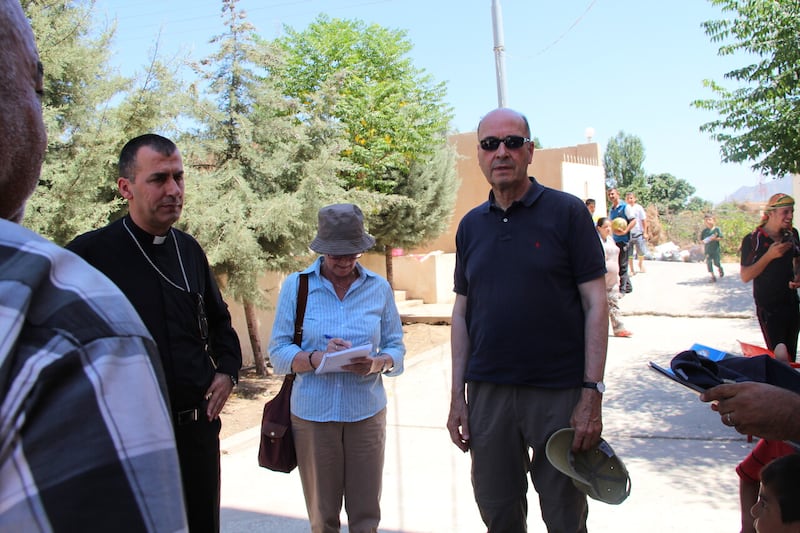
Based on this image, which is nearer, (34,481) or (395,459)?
(34,481)

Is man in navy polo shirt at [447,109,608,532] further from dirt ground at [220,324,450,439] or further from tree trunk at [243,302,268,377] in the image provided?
tree trunk at [243,302,268,377]

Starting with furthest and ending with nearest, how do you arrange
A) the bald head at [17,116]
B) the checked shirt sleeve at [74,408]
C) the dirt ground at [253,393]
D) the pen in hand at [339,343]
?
the dirt ground at [253,393]
the pen in hand at [339,343]
the bald head at [17,116]
the checked shirt sleeve at [74,408]

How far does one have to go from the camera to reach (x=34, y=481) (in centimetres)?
64

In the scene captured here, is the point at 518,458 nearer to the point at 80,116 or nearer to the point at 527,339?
the point at 527,339

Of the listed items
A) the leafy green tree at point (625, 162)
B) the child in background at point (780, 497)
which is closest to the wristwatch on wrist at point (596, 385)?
the child in background at point (780, 497)

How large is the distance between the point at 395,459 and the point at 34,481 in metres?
5.11

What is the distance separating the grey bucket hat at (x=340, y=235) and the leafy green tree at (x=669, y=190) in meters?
45.7

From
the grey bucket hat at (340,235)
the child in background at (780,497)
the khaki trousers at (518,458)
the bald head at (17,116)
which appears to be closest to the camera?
the bald head at (17,116)

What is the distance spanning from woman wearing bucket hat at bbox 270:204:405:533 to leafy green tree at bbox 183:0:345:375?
443 cm

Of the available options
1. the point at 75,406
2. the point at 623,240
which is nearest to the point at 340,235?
the point at 75,406

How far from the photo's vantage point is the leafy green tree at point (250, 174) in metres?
7.91

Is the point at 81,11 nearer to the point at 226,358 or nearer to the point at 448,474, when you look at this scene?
the point at 226,358

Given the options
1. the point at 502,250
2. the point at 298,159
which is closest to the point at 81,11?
the point at 298,159

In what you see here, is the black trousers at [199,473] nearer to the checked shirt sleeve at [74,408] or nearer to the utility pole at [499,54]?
the checked shirt sleeve at [74,408]
